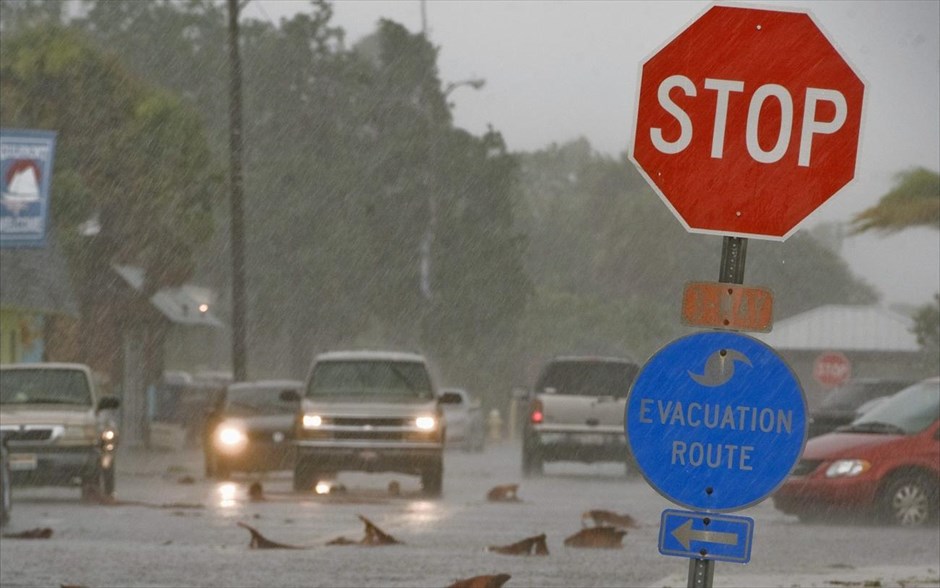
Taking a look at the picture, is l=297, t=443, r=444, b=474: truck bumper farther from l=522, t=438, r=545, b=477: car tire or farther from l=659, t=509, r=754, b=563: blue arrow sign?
l=659, t=509, r=754, b=563: blue arrow sign

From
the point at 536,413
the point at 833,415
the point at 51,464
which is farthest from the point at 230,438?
the point at 833,415

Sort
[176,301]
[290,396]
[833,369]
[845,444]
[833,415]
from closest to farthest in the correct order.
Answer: [845,444], [290,396], [833,415], [833,369], [176,301]

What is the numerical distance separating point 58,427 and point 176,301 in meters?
32.8

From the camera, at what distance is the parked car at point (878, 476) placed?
21.1 meters

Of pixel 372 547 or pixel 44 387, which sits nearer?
pixel 372 547

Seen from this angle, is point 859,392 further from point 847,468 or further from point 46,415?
point 46,415

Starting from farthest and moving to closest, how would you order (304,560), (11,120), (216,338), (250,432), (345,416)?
(216,338), (11,120), (250,432), (345,416), (304,560)

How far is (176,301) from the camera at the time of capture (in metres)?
57.0

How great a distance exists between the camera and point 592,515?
66.6 feet

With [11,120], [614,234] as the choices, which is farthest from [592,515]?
[614,234]

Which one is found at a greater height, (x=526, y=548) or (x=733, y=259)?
(x=733, y=259)

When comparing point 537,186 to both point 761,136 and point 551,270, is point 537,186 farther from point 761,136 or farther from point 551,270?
point 761,136

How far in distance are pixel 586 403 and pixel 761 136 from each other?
25.6 metres

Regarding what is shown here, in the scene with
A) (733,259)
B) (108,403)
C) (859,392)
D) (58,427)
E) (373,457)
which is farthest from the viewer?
(859,392)
